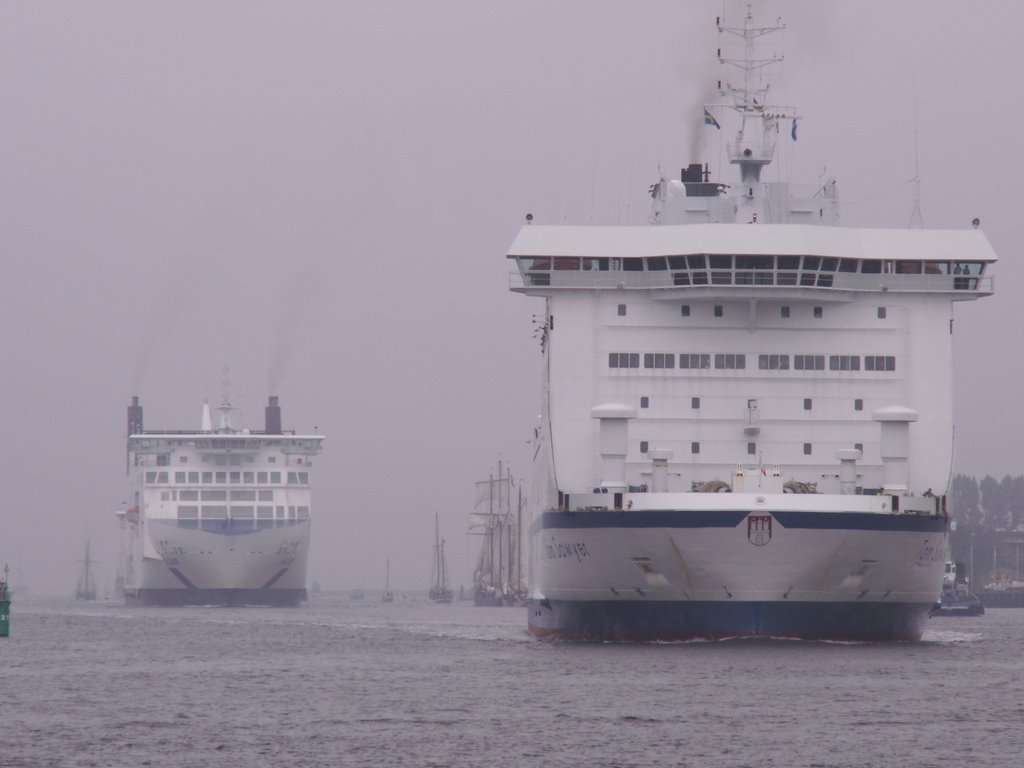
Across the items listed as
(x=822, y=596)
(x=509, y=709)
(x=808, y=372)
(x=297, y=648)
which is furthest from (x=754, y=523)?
(x=297, y=648)

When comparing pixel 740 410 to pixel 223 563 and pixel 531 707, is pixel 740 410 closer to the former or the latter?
pixel 531 707

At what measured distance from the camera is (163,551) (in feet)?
481

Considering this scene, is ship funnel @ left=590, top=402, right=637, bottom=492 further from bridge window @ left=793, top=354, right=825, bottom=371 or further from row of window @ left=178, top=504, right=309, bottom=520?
row of window @ left=178, top=504, right=309, bottom=520

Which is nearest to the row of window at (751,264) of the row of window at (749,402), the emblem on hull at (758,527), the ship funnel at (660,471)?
the row of window at (749,402)

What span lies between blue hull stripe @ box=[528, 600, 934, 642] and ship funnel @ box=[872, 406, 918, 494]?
3.67 metres

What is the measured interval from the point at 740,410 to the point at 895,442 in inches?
190

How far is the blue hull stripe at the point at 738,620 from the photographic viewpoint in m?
51.1

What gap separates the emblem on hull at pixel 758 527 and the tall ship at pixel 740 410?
4.32ft

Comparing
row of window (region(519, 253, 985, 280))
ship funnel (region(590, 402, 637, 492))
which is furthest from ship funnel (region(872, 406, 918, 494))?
ship funnel (region(590, 402, 637, 492))

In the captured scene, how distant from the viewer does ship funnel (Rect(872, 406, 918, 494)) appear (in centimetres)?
5331

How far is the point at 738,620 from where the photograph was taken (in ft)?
168

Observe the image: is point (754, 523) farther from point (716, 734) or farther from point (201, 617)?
point (201, 617)

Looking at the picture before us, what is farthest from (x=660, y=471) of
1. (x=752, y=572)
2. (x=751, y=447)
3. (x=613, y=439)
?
(x=752, y=572)

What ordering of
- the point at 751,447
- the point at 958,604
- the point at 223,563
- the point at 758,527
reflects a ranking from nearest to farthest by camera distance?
the point at 758,527 → the point at 751,447 → the point at 958,604 → the point at 223,563
